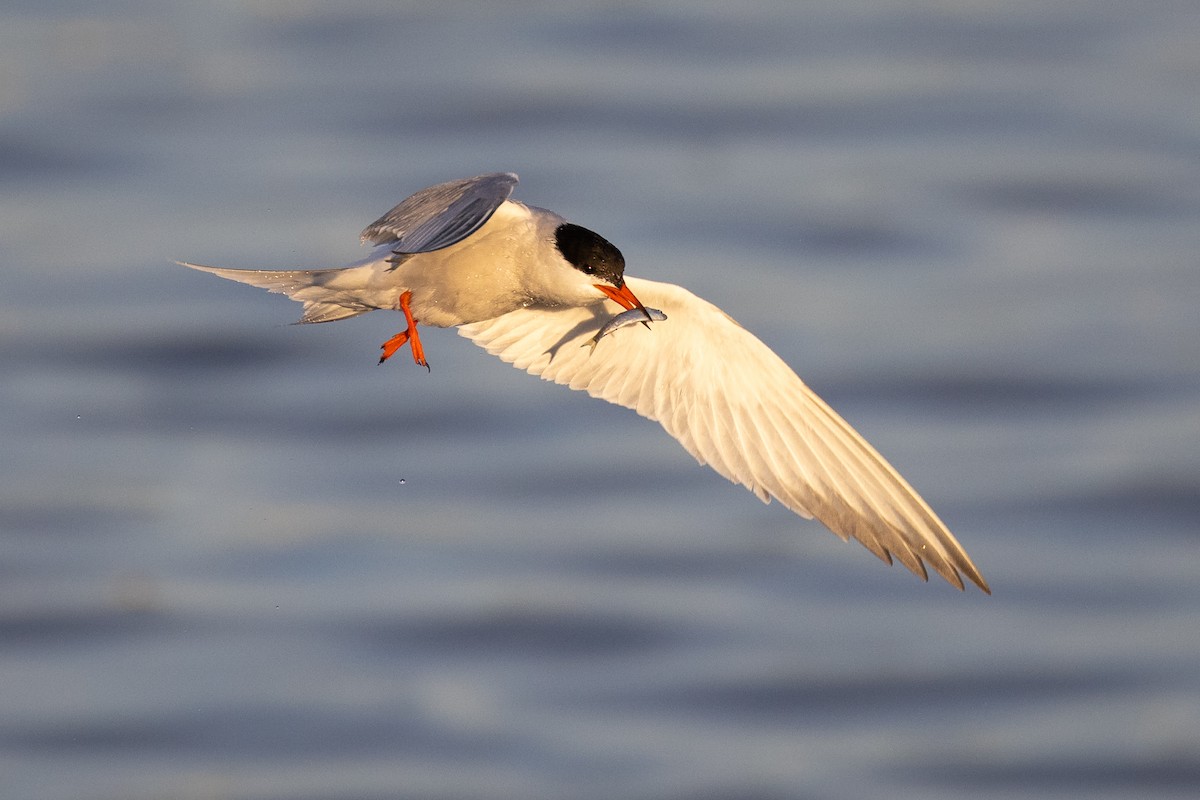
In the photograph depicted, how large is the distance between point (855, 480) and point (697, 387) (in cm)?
69

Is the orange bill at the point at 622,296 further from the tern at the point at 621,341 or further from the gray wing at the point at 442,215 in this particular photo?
the gray wing at the point at 442,215

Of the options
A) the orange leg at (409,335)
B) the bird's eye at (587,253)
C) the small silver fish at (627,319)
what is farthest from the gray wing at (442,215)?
the small silver fish at (627,319)

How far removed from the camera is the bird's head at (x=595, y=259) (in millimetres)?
6762

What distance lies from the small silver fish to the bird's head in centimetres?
5

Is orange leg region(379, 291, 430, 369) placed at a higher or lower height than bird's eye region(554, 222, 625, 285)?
lower

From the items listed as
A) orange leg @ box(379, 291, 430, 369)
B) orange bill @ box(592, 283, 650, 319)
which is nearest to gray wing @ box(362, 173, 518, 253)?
orange leg @ box(379, 291, 430, 369)

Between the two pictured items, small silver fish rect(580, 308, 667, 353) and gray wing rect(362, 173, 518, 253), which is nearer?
gray wing rect(362, 173, 518, 253)

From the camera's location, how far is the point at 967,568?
7.04 m

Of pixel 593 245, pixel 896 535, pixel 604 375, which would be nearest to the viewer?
pixel 593 245

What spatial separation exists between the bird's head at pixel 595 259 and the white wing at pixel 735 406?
0.35 metres

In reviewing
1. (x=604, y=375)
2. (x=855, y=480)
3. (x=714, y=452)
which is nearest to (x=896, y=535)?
(x=855, y=480)

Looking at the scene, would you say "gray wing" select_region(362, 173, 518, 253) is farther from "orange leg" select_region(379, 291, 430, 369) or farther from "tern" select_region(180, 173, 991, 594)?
"orange leg" select_region(379, 291, 430, 369)

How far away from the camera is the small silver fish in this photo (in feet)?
22.7

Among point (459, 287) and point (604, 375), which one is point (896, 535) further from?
point (459, 287)
